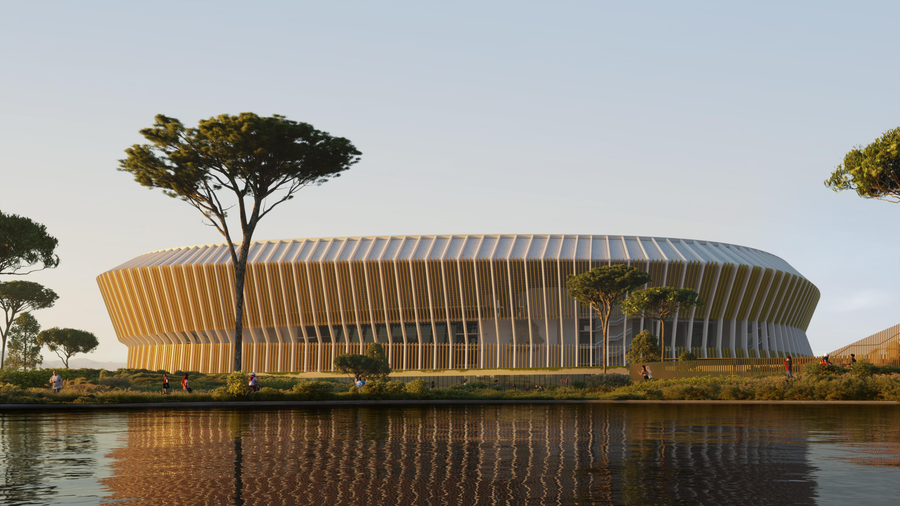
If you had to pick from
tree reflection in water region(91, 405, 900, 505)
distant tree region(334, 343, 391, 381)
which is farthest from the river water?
distant tree region(334, 343, 391, 381)

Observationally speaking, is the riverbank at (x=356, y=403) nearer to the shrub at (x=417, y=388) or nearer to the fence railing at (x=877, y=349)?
the shrub at (x=417, y=388)

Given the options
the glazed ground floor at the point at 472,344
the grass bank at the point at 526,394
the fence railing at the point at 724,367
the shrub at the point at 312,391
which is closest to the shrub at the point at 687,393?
the grass bank at the point at 526,394

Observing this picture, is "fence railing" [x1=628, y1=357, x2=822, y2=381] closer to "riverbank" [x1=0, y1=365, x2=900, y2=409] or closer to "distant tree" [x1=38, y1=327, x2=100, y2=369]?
"riverbank" [x1=0, y1=365, x2=900, y2=409]

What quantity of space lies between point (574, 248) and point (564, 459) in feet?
211

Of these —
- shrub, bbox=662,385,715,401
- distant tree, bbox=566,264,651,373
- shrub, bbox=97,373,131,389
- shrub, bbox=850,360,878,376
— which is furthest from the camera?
distant tree, bbox=566,264,651,373

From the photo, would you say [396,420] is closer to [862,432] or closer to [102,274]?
[862,432]

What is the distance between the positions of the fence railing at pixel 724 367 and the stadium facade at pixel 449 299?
24.1m

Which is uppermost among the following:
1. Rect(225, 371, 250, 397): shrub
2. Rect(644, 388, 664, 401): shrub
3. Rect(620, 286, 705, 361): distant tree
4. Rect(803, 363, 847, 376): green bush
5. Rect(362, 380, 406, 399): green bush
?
Rect(620, 286, 705, 361): distant tree

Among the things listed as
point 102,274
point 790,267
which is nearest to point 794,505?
point 790,267

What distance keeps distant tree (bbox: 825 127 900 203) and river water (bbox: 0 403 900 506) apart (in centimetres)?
1495

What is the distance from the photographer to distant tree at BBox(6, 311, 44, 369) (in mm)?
98812

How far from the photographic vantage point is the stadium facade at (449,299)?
74562 mm

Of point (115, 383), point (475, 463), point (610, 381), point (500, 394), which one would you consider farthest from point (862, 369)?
point (115, 383)

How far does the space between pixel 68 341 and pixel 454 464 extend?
101 meters
